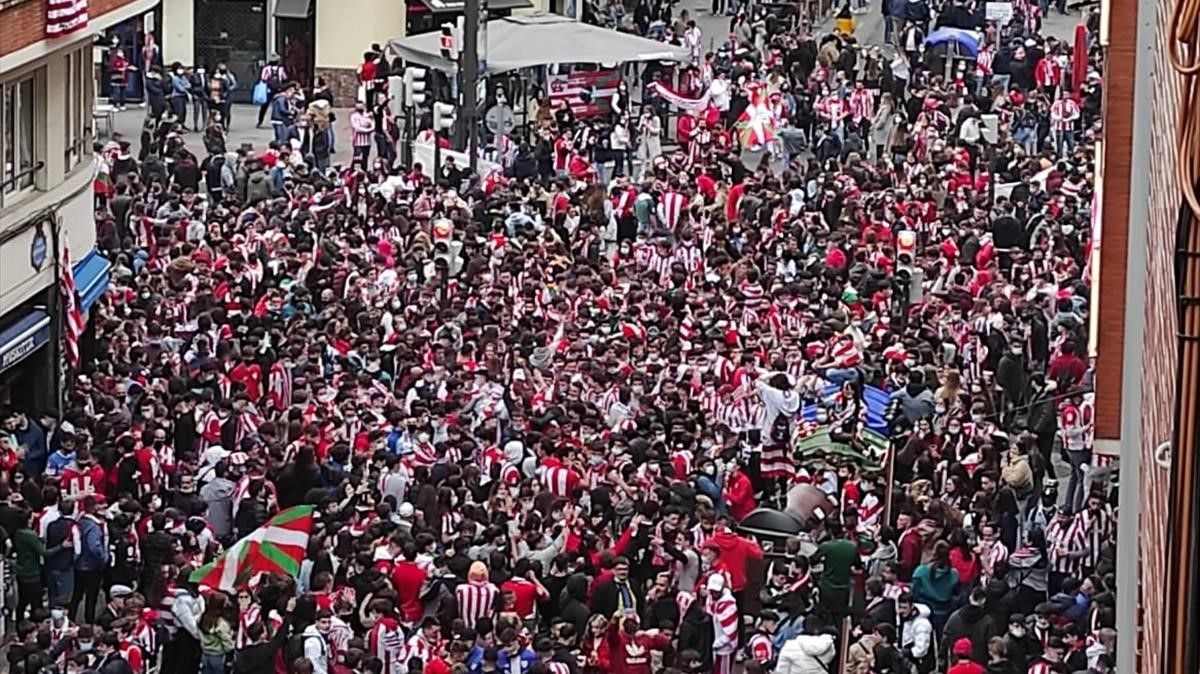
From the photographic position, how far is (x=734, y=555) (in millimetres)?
20922

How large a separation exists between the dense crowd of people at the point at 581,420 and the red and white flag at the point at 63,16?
3336 millimetres

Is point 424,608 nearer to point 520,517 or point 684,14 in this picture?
point 520,517

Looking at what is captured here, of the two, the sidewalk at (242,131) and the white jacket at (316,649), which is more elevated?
the white jacket at (316,649)

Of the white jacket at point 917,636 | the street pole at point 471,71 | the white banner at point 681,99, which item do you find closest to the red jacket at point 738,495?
the white jacket at point 917,636

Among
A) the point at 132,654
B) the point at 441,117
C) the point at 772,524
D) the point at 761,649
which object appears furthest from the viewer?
the point at 441,117

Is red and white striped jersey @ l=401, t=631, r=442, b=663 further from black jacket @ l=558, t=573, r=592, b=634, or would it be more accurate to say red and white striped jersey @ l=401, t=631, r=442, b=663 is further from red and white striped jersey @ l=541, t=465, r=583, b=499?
red and white striped jersey @ l=541, t=465, r=583, b=499

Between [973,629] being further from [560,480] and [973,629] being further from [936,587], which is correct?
[560,480]

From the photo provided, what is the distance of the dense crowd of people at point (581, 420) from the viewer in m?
19.7

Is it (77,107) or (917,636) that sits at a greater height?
(77,107)

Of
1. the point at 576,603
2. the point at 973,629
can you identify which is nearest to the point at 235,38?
the point at 576,603

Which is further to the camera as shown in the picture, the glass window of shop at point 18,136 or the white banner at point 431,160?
the white banner at point 431,160

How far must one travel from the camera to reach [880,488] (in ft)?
76.5

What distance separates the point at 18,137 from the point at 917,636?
499 inches

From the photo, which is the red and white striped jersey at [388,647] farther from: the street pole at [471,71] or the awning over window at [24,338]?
the street pole at [471,71]
